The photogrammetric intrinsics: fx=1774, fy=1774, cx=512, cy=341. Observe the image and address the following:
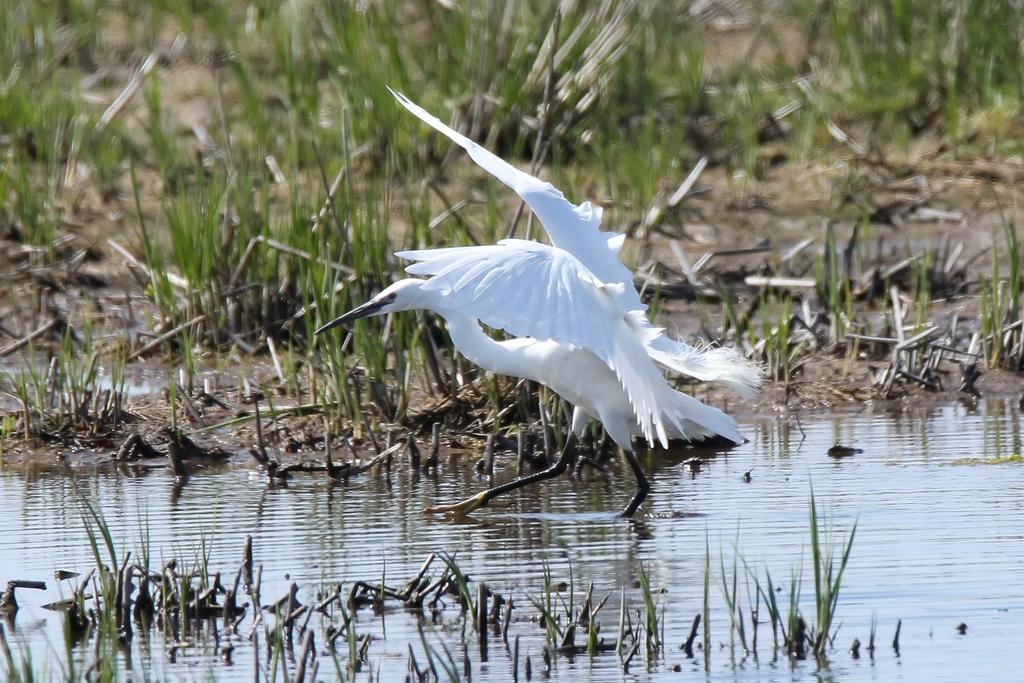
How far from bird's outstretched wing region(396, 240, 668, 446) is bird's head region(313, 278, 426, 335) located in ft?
2.08

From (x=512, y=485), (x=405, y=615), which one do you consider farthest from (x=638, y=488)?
(x=405, y=615)

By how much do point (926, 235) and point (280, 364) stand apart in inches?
177

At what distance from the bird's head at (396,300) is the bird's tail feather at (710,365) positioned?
0.91 meters

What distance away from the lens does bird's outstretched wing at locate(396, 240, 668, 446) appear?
5609 millimetres

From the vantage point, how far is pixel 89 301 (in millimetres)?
9930

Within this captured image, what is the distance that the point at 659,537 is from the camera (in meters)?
5.96

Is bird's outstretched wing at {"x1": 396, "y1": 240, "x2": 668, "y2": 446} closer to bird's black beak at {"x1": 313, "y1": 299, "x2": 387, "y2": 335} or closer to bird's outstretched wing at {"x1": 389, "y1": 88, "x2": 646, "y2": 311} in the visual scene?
bird's outstretched wing at {"x1": 389, "y1": 88, "x2": 646, "y2": 311}

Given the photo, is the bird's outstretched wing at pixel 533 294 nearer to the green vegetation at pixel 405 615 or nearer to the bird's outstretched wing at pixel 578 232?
the bird's outstretched wing at pixel 578 232

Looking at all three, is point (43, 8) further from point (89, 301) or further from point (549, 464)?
point (549, 464)

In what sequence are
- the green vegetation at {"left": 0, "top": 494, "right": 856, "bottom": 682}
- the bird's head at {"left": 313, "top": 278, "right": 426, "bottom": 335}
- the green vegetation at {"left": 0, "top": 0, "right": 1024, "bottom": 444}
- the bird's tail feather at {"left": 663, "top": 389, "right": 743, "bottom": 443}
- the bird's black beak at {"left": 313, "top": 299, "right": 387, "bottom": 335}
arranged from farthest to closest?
the green vegetation at {"left": 0, "top": 0, "right": 1024, "bottom": 444}, the bird's black beak at {"left": 313, "top": 299, "right": 387, "bottom": 335}, the bird's head at {"left": 313, "top": 278, "right": 426, "bottom": 335}, the bird's tail feather at {"left": 663, "top": 389, "right": 743, "bottom": 443}, the green vegetation at {"left": 0, "top": 494, "right": 856, "bottom": 682}

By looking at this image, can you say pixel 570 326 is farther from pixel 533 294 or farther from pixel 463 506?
pixel 463 506

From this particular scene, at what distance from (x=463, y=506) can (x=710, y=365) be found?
1.03 metres

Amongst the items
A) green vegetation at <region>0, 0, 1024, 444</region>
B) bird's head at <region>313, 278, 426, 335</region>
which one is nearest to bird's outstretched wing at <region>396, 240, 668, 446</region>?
bird's head at <region>313, 278, 426, 335</region>

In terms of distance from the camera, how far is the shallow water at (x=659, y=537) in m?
4.54
